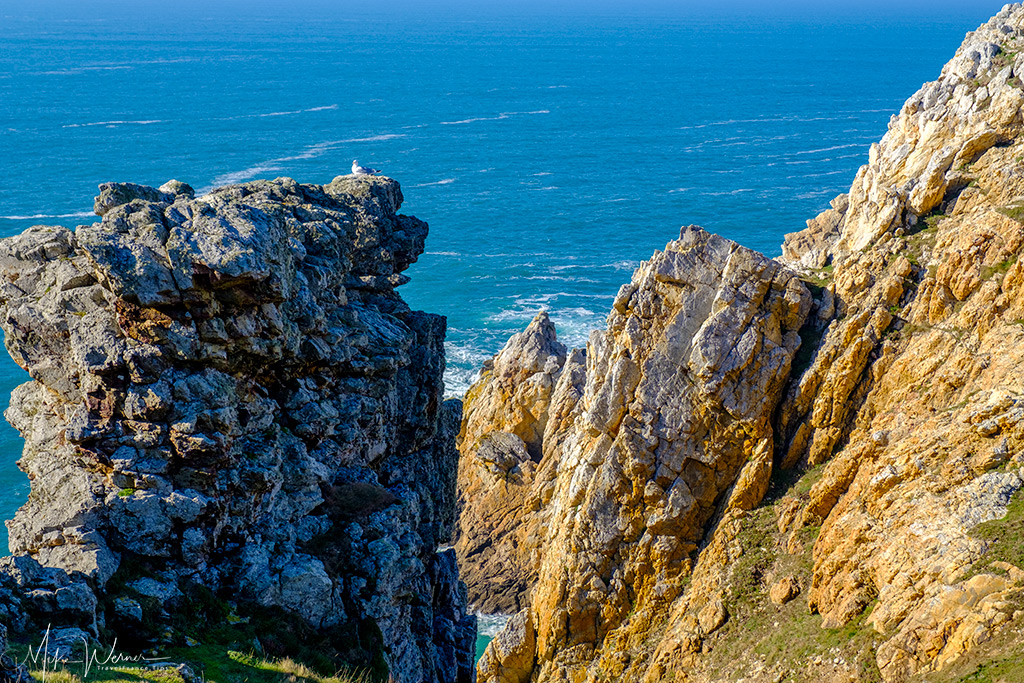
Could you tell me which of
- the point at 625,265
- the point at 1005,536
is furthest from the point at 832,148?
the point at 1005,536

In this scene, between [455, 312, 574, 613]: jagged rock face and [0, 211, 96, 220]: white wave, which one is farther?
[0, 211, 96, 220]: white wave

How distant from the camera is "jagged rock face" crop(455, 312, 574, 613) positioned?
67688mm

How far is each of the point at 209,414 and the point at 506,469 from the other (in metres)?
42.9

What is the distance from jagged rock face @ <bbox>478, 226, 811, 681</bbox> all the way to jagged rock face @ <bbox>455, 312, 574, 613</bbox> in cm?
1392

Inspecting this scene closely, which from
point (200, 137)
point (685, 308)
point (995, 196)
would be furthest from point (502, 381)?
point (200, 137)

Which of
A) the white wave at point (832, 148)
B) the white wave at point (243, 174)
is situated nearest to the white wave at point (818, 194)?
the white wave at point (832, 148)

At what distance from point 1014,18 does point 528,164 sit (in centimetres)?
12311

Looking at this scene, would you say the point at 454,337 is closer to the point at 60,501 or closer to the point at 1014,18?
the point at 1014,18

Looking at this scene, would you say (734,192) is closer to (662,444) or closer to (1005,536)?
(662,444)

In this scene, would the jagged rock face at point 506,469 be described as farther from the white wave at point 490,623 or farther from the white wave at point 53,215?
the white wave at point 53,215

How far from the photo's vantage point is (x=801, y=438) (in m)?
48.6

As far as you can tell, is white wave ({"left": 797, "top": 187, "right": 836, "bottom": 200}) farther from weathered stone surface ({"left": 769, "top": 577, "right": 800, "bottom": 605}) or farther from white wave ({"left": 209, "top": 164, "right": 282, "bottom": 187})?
weathered stone surface ({"left": 769, "top": 577, "right": 800, "bottom": 605})

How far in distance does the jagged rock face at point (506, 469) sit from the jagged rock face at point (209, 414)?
2976cm

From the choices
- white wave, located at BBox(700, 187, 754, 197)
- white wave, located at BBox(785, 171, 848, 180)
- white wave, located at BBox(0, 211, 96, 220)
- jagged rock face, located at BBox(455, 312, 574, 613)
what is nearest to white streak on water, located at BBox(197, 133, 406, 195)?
white wave, located at BBox(0, 211, 96, 220)
